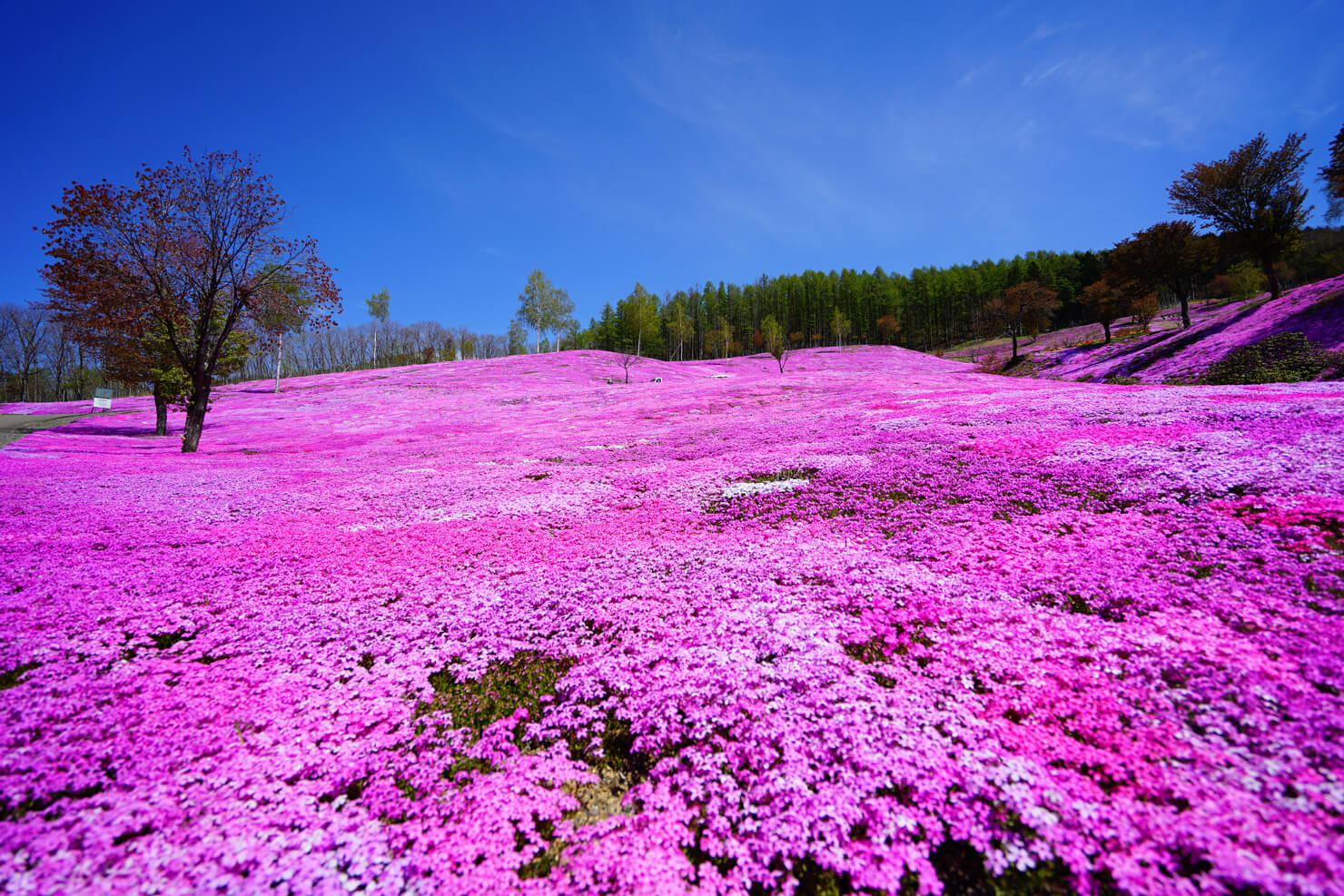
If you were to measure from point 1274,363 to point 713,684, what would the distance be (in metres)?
23.5

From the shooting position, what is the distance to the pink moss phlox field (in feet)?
7.52

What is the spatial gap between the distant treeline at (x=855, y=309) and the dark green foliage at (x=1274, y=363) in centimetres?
7851

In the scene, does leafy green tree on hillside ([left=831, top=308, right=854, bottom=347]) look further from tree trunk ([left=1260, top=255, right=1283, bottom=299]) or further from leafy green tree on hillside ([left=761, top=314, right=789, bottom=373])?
tree trunk ([left=1260, top=255, right=1283, bottom=299])

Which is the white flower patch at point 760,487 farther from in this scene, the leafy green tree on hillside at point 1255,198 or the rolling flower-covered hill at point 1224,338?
the leafy green tree on hillside at point 1255,198

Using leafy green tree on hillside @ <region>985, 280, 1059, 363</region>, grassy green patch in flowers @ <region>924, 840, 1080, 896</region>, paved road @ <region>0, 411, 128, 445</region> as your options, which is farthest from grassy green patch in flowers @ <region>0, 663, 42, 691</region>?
leafy green tree on hillside @ <region>985, 280, 1059, 363</region>

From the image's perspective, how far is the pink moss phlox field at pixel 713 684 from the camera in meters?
2.29

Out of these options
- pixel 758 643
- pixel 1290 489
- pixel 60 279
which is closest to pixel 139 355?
pixel 60 279

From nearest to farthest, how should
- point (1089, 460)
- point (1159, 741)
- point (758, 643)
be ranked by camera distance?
point (1159, 741)
point (758, 643)
point (1089, 460)

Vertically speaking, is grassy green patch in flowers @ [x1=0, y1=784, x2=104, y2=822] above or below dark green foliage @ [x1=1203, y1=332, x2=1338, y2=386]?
below

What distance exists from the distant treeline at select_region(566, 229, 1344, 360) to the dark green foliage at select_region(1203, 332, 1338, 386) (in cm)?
7851

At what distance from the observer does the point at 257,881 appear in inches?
86.2

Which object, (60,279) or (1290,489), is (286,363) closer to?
(60,279)

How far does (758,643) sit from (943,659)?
54.3 inches

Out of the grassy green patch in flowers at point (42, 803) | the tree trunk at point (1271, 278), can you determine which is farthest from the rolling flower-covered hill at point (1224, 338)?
the grassy green patch in flowers at point (42, 803)
